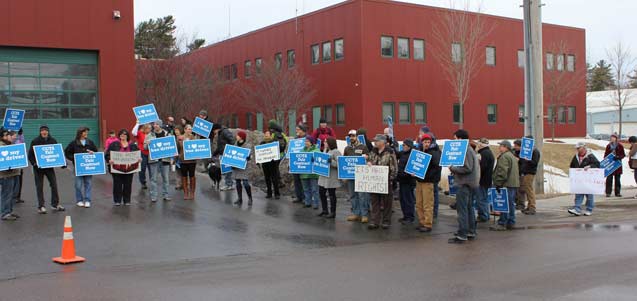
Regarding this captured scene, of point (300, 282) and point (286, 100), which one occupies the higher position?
point (286, 100)

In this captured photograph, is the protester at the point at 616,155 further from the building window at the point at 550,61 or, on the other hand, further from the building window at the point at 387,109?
the building window at the point at 550,61

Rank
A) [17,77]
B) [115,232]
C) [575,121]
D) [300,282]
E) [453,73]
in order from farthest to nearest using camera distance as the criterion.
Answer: [575,121]
[453,73]
[17,77]
[115,232]
[300,282]

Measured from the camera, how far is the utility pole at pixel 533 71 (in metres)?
17.5

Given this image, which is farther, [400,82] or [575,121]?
[575,121]

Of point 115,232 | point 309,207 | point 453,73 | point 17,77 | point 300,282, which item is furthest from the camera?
point 453,73

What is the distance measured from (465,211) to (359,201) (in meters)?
2.79

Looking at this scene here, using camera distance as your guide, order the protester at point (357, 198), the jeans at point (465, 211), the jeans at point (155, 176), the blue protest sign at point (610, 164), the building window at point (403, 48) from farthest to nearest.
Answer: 1. the building window at point (403, 48)
2. the blue protest sign at point (610, 164)
3. the jeans at point (155, 176)
4. the protester at point (357, 198)
5. the jeans at point (465, 211)

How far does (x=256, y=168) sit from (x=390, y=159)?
792 cm

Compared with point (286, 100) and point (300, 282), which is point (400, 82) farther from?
point (300, 282)

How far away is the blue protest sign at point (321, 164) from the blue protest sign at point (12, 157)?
239 inches

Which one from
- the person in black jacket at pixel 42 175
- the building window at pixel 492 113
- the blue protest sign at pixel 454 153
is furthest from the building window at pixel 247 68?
the blue protest sign at pixel 454 153

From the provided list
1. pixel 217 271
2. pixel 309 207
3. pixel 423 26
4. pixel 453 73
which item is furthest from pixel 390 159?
pixel 423 26

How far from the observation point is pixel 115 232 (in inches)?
454

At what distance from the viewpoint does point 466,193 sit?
11.1 meters
